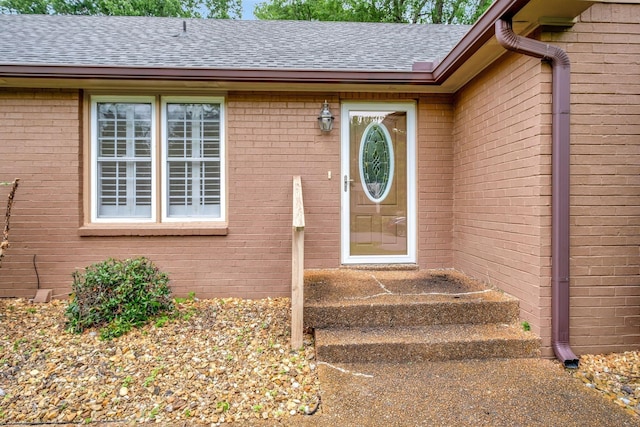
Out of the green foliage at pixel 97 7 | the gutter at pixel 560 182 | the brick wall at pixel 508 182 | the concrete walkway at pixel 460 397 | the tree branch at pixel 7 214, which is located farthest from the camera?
the green foliage at pixel 97 7

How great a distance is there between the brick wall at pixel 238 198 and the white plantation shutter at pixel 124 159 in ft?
0.79

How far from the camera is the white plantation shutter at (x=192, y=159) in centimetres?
425

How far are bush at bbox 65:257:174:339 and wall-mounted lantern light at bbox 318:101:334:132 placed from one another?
244 cm

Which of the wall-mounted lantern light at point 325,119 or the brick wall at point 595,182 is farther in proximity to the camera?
the wall-mounted lantern light at point 325,119

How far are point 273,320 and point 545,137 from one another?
112 inches

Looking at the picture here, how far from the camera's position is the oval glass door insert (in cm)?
439

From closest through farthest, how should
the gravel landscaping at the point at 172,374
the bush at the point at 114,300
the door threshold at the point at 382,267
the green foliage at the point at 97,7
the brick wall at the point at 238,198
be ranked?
the gravel landscaping at the point at 172,374
the bush at the point at 114,300
the brick wall at the point at 238,198
the door threshold at the point at 382,267
the green foliage at the point at 97,7

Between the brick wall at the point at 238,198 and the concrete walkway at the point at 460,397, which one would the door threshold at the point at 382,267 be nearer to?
the brick wall at the point at 238,198

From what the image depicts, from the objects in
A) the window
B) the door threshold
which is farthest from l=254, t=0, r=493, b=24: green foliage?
the door threshold

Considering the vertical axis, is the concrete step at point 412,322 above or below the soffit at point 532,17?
below

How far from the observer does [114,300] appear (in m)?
3.25

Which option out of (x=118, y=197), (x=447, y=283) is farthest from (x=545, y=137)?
(x=118, y=197)

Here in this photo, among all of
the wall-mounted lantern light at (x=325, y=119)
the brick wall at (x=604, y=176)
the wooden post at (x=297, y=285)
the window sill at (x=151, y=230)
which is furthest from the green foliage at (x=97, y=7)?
the brick wall at (x=604, y=176)

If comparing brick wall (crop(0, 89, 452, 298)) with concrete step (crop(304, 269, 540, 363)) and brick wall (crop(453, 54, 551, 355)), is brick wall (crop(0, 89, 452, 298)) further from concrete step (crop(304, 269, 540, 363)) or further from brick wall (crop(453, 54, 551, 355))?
concrete step (crop(304, 269, 540, 363))
